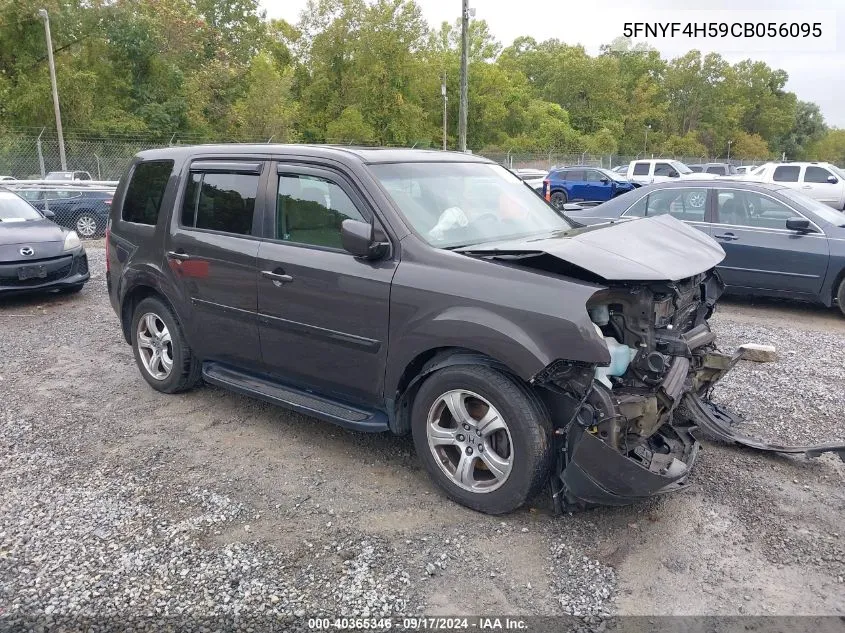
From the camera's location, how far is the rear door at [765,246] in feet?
26.3

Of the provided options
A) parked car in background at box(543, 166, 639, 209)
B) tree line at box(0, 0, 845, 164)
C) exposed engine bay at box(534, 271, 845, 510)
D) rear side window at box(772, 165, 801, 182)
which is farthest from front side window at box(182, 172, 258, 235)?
rear side window at box(772, 165, 801, 182)

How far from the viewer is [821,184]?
2080 centimetres

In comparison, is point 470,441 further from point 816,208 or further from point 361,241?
point 816,208

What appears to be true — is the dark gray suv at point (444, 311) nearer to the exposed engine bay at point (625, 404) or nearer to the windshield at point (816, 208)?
the exposed engine bay at point (625, 404)

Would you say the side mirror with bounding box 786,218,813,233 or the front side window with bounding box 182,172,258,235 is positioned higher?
the front side window with bounding box 182,172,258,235

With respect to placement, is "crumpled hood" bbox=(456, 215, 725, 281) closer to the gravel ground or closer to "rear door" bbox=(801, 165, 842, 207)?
the gravel ground

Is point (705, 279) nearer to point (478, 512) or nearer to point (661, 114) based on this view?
point (478, 512)

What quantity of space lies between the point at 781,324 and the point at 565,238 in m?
5.18

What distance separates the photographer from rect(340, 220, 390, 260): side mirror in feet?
12.3

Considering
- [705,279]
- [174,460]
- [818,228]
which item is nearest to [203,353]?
[174,460]

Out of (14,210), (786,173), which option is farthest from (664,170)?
(14,210)

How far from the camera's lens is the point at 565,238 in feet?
12.6

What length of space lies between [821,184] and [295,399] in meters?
21.3

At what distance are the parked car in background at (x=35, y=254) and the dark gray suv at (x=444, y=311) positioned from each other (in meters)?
4.17
